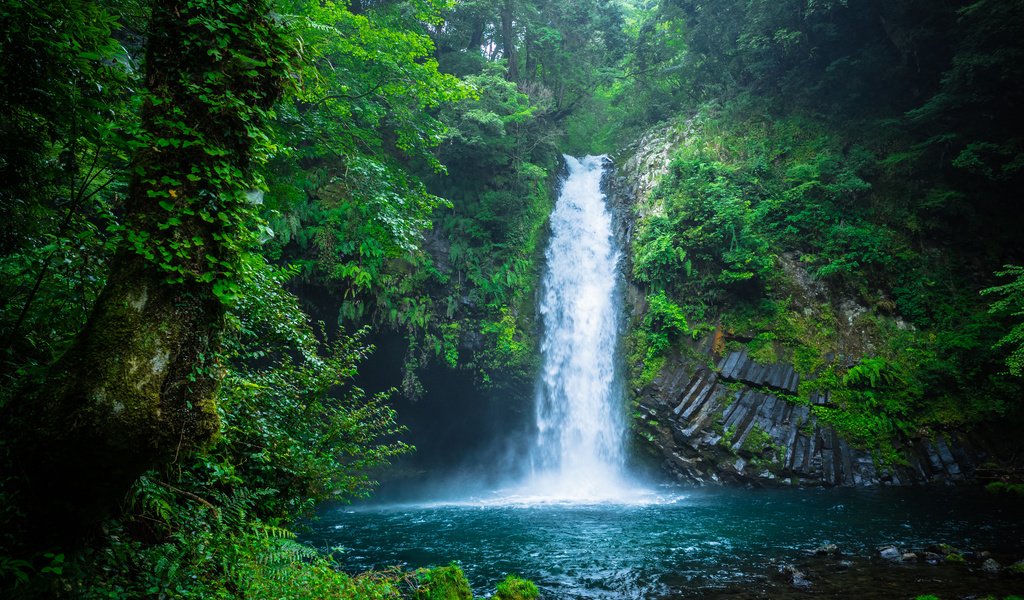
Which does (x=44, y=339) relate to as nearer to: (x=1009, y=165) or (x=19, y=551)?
(x=19, y=551)

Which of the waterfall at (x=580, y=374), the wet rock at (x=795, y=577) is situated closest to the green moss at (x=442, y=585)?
the wet rock at (x=795, y=577)

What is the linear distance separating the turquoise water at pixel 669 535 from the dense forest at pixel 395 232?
1.48 m

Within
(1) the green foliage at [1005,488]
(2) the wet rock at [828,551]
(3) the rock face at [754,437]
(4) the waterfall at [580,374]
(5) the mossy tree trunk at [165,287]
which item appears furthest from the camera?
(4) the waterfall at [580,374]

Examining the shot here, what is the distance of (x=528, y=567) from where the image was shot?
7.23 m

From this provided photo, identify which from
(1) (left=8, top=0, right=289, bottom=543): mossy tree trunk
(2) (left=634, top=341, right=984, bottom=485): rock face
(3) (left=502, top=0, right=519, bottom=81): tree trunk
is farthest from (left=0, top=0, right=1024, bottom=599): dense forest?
(2) (left=634, top=341, right=984, bottom=485): rock face

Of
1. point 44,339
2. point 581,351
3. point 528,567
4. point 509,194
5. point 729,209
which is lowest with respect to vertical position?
point 528,567

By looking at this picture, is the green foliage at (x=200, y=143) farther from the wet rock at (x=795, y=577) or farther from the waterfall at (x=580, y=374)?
the waterfall at (x=580, y=374)

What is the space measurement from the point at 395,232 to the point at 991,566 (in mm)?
10092

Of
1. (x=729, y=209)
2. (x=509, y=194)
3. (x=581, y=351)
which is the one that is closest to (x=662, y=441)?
(x=581, y=351)

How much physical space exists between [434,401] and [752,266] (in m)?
12.2

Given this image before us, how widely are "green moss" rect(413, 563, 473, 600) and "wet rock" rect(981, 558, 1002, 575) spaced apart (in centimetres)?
690

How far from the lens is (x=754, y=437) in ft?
40.7

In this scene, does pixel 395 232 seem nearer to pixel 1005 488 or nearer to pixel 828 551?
pixel 828 551

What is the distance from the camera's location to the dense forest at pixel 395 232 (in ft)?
8.07
